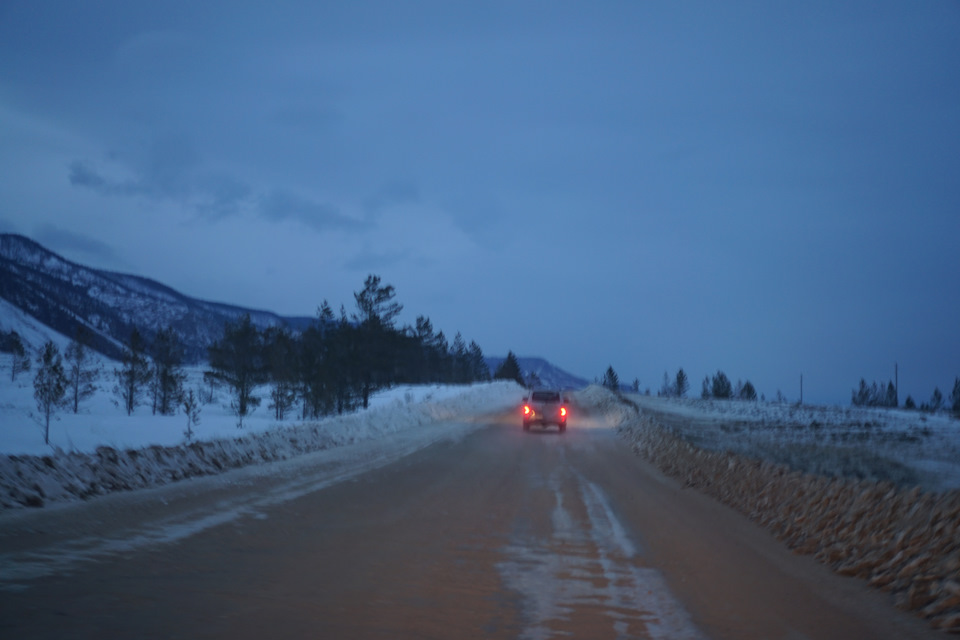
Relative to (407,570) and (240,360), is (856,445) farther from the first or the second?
(240,360)

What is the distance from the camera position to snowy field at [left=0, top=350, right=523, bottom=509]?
1046 centimetres

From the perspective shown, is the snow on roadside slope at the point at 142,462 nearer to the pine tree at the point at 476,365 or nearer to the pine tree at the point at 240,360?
the pine tree at the point at 240,360

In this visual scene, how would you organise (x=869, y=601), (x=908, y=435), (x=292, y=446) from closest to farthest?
(x=869, y=601)
(x=292, y=446)
(x=908, y=435)

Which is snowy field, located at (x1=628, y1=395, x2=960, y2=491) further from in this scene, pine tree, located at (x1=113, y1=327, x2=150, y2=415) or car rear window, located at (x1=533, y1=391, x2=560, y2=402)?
pine tree, located at (x1=113, y1=327, x2=150, y2=415)

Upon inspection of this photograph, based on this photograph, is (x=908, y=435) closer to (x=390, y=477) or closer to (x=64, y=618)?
(x=390, y=477)

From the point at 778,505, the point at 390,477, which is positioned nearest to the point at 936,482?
the point at 778,505

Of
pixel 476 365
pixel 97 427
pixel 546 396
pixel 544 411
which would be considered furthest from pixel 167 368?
pixel 476 365

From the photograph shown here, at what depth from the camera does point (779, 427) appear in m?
34.2

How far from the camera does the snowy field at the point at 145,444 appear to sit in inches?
412

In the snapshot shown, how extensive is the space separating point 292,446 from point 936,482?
1464 cm

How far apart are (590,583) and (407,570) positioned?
188cm

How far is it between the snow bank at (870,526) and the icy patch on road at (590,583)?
2242mm

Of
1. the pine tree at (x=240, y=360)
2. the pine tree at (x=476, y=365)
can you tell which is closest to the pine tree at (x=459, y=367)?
the pine tree at (x=476, y=365)

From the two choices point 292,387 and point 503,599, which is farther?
point 292,387
